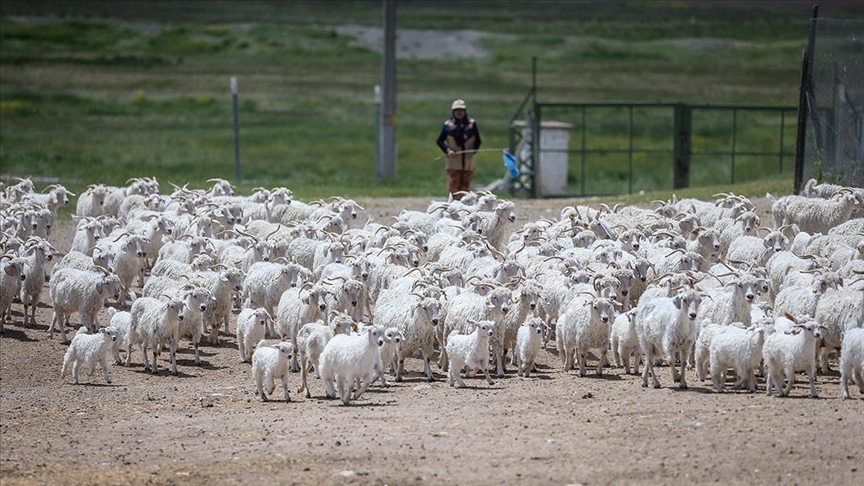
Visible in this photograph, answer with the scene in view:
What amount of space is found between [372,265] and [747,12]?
3076 inches

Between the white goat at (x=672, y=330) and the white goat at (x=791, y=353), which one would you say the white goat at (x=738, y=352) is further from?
the white goat at (x=672, y=330)

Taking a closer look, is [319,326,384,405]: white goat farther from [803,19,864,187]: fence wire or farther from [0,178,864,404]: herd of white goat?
[803,19,864,187]: fence wire

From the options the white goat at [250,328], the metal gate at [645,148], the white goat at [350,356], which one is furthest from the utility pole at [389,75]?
the white goat at [350,356]

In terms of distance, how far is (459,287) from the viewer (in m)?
17.5

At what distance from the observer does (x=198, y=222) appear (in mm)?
21906

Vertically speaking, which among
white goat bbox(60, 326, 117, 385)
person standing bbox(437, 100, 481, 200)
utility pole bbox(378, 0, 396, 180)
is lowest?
white goat bbox(60, 326, 117, 385)

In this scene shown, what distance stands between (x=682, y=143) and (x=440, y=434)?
22.4 m

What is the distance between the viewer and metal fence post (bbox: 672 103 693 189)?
33.3 meters

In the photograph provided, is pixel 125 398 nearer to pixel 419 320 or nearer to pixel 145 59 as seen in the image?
pixel 419 320

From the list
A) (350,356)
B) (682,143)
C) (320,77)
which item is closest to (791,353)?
(350,356)

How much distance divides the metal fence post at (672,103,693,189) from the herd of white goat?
10.0m

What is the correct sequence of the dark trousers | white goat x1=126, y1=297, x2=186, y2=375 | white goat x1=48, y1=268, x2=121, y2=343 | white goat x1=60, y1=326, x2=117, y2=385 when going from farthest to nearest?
the dark trousers
white goat x1=48, y1=268, x2=121, y2=343
white goat x1=126, y1=297, x2=186, y2=375
white goat x1=60, y1=326, x2=117, y2=385

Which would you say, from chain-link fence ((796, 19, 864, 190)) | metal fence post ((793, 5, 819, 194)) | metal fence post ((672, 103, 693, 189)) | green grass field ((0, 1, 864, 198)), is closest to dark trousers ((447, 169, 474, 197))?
metal fence post ((793, 5, 819, 194))

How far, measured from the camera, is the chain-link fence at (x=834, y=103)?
24.3 meters
